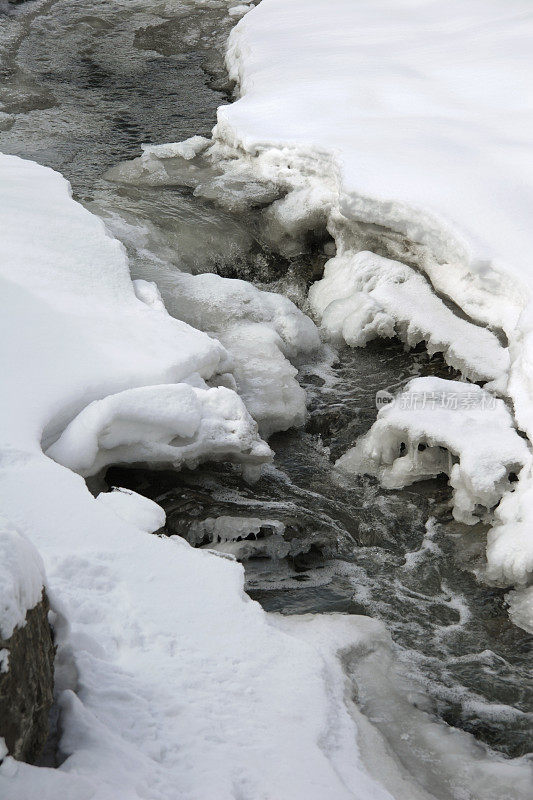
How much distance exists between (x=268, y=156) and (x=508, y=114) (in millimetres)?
2351

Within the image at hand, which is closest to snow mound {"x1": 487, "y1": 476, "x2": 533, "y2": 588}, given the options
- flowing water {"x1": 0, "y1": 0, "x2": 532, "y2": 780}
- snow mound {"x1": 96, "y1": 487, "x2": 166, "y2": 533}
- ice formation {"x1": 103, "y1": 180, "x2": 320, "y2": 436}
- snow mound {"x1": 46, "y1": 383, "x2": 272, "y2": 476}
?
flowing water {"x1": 0, "y1": 0, "x2": 532, "y2": 780}

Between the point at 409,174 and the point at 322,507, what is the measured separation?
3248mm

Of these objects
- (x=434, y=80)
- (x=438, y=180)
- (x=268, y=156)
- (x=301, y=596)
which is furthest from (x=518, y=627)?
(x=434, y=80)

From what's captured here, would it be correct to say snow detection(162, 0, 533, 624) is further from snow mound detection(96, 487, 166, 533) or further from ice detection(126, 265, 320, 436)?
snow mound detection(96, 487, 166, 533)

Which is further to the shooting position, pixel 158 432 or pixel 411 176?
pixel 411 176

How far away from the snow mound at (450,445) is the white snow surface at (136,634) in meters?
0.87

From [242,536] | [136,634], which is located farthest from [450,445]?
[136,634]

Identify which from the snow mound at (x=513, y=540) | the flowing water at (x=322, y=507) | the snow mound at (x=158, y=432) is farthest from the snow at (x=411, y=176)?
the snow mound at (x=158, y=432)

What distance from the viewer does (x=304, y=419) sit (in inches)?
Answer: 221

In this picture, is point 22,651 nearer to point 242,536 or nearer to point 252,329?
point 242,536

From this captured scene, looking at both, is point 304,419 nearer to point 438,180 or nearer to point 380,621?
point 380,621

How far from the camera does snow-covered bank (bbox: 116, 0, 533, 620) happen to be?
18.4 feet

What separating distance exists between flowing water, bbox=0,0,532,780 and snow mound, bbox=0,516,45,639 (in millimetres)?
1553

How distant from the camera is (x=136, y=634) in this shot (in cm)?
293
